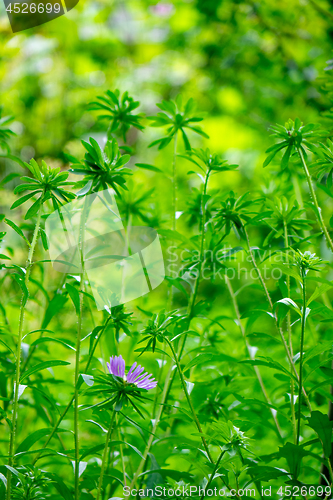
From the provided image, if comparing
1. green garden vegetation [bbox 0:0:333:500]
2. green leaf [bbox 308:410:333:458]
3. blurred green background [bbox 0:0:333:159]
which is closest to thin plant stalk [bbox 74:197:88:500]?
green garden vegetation [bbox 0:0:333:500]

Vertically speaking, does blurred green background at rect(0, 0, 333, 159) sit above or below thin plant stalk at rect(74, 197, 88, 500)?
above

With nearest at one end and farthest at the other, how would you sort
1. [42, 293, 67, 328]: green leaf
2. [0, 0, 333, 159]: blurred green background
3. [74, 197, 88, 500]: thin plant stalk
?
[74, 197, 88, 500]: thin plant stalk
[42, 293, 67, 328]: green leaf
[0, 0, 333, 159]: blurred green background

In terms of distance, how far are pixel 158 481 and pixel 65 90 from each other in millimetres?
1840

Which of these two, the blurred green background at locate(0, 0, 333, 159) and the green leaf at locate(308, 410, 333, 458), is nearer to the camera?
the green leaf at locate(308, 410, 333, 458)

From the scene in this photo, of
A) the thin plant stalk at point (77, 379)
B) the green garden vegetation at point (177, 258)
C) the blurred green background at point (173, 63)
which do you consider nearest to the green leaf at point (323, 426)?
the green garden vegetation at point (177, 258)

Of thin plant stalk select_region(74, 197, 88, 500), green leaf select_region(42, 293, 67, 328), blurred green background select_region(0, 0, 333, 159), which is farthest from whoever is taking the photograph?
blurred green background select_region(0, 0, 333, 159)

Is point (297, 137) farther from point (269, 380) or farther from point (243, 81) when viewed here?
point (243, 81)

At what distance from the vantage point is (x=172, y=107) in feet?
2.04

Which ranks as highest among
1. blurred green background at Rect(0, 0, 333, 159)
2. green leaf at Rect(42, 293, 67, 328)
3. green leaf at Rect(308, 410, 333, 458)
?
blurred green background at Rect(0, 0, 333, 159)

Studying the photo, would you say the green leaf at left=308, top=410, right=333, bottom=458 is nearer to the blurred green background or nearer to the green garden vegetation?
the green garden vegetation

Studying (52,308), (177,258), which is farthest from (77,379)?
(177,258)

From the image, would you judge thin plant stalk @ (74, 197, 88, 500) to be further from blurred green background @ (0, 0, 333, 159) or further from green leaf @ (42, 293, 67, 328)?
blurred green background @ (0, 0, 333, 159)

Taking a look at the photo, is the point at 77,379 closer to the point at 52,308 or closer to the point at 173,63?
the point at 52,308

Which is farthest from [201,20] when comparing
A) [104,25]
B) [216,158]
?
[216,158]
